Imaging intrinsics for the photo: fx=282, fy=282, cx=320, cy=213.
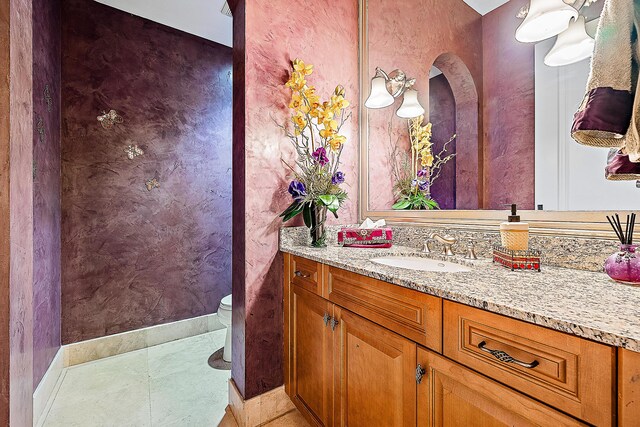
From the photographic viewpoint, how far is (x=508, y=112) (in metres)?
1.18

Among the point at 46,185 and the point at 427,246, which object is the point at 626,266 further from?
the point at 46,185

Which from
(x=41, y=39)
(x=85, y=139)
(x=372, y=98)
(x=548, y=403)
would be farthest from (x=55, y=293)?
(x=548, y=403)

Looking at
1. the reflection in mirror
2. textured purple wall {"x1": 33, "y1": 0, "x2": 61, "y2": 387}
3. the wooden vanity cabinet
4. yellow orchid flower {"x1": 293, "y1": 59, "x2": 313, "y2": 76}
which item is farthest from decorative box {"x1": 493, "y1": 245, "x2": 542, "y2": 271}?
textured purple wall {"x1": 33, "y1": 0, "x2": 61, "y2": 387}

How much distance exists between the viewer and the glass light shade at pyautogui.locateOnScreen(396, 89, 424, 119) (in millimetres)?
1646

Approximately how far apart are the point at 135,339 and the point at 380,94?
2517mm

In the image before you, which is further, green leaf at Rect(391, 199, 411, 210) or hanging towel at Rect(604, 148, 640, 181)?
green leaf at Rect(391, 199, 411, 210)

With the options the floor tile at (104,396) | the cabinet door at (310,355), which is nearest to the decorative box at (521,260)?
the cabinet door at (310,355)

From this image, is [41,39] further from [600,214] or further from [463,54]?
[600,214]

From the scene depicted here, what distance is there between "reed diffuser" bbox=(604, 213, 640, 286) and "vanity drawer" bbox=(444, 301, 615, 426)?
Result: 43cm

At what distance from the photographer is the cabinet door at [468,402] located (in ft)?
1.88

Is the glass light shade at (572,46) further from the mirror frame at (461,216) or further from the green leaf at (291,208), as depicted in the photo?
the green leaf at (291,208)

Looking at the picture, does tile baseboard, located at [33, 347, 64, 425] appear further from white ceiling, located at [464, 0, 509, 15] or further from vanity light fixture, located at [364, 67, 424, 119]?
white ceiling, located at [464, 0, 509, 15]

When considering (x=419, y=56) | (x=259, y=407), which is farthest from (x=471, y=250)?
(x=259, y=407)

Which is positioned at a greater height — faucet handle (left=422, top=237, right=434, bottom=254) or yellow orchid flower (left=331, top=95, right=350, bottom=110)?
yellow orchid flower (left=331, top=95, right=350, bottom=110)
